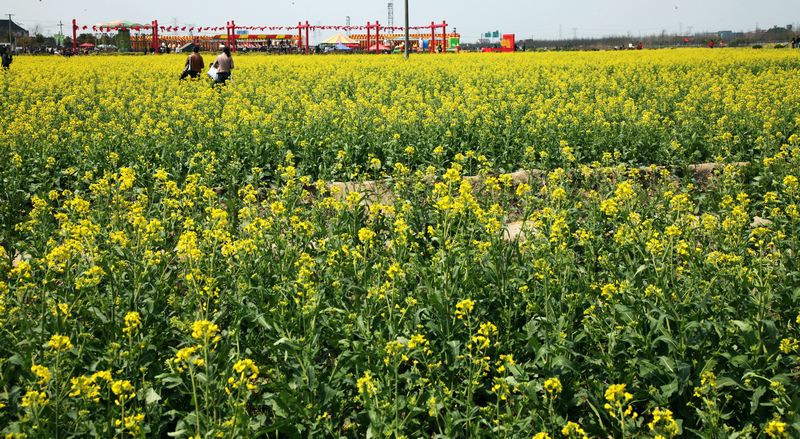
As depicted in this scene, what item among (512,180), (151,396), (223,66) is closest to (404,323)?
(151,396)

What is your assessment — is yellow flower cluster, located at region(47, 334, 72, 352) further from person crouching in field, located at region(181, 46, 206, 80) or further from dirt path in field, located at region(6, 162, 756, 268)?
person crouching in field, located at region(181, 46, 206, 80)

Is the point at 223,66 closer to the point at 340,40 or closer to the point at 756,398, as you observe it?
the point at 756,398

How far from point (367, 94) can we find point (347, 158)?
6.07m

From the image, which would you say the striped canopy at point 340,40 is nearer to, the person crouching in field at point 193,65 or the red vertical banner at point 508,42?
the red vertical banner at point 508,42

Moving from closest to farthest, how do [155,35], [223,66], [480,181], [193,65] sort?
1. [480,181]
2. [223,66]
3. [193,65]
4. [155,35]

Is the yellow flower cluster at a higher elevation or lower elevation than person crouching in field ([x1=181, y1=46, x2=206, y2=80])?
lower

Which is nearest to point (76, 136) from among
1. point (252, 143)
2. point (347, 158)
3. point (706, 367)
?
point (252, 143)

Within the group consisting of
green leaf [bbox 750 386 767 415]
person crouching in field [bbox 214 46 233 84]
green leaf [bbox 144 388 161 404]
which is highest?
person crouching in field [bbox 214 46 233 84]

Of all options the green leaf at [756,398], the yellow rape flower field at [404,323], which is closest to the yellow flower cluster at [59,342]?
the yellow rape flower field at [404,323]

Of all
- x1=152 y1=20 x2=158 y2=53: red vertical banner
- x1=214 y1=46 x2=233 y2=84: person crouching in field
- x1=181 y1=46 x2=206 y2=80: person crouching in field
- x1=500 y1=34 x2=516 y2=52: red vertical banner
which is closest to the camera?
x1=214 y1=46 x2=233 y2=84: person crouching in field

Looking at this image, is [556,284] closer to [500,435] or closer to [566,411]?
[566,411]

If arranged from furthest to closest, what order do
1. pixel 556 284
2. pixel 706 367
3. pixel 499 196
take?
pixel 499 196
pixel 556 284
pixel 706 367

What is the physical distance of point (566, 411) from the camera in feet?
10.8

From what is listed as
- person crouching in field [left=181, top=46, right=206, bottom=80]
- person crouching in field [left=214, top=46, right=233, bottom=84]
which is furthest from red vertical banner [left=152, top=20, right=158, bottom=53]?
person crouching in field [left=214, top=46, right=233, bottom=84]
